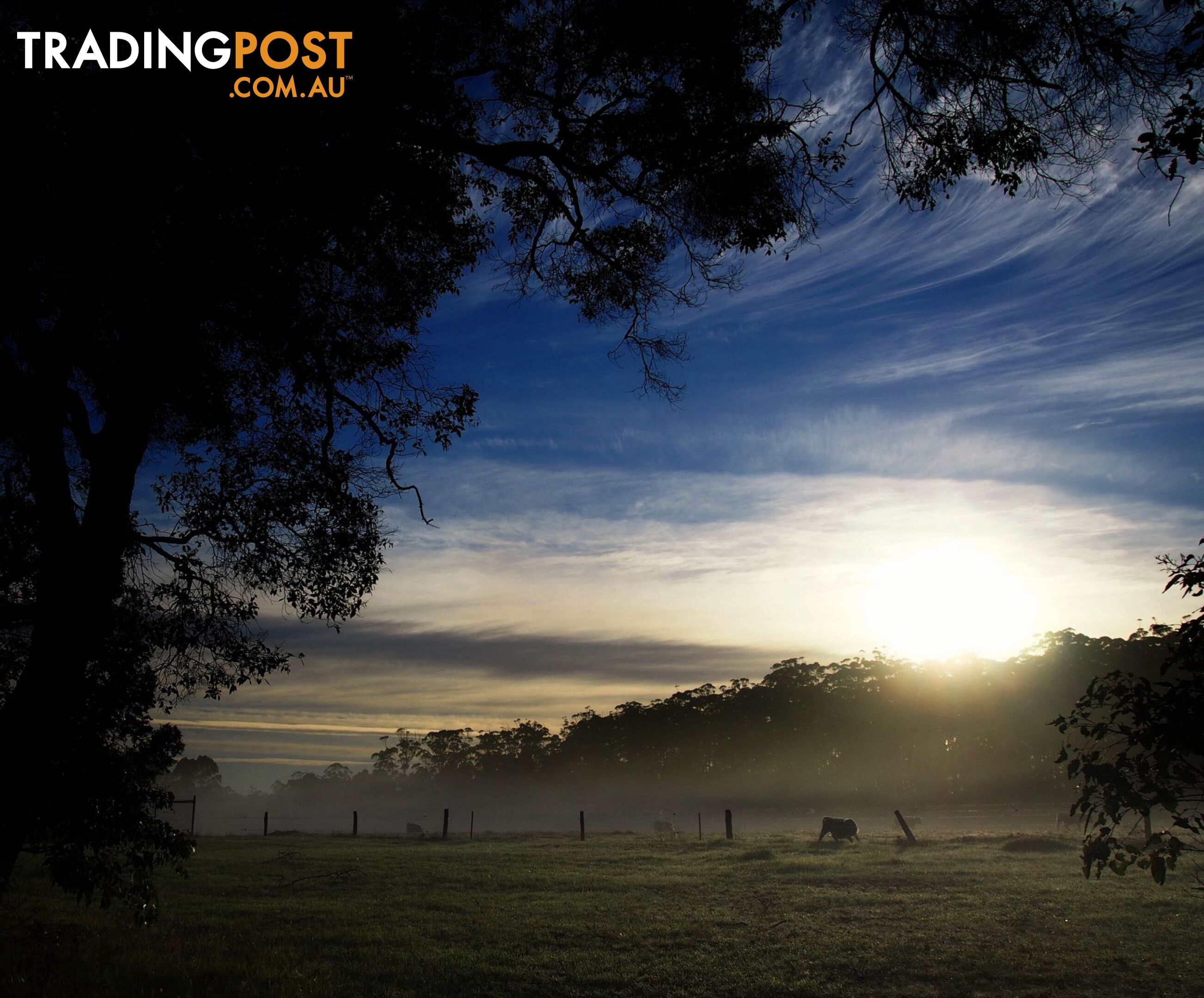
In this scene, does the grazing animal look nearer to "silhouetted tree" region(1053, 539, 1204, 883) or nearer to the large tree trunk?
"silhouetted tree" region(1053, 539, 1204, 883)

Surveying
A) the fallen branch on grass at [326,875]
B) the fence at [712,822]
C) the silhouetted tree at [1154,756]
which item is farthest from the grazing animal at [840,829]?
the silhouetted tree at [1154,756]

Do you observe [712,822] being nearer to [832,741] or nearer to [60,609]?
[832,741]

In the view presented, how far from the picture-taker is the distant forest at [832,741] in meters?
70.6

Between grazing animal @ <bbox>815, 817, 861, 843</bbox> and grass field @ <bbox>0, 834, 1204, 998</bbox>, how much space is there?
844 centimetres

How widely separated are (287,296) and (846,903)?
1524 centimetres

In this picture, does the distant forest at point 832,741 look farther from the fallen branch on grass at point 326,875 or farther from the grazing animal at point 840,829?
the fallen branch on grass at point 326,875

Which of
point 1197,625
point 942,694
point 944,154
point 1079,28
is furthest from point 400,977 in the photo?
point 942,694

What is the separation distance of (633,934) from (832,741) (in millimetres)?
83184

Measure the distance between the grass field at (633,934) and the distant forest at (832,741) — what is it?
3740 centimetres

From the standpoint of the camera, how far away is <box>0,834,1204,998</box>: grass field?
963 centimetres

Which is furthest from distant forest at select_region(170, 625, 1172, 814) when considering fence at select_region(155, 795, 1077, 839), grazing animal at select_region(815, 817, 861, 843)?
grazing animal at select_region(815, 817, 861, 843)

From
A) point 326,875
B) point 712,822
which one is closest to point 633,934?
point 326,875

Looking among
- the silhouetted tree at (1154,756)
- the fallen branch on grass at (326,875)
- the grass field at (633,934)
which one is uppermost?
the silhouetted tree at (1154,756)

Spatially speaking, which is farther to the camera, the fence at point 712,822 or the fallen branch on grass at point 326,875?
the fence at point 712,822
